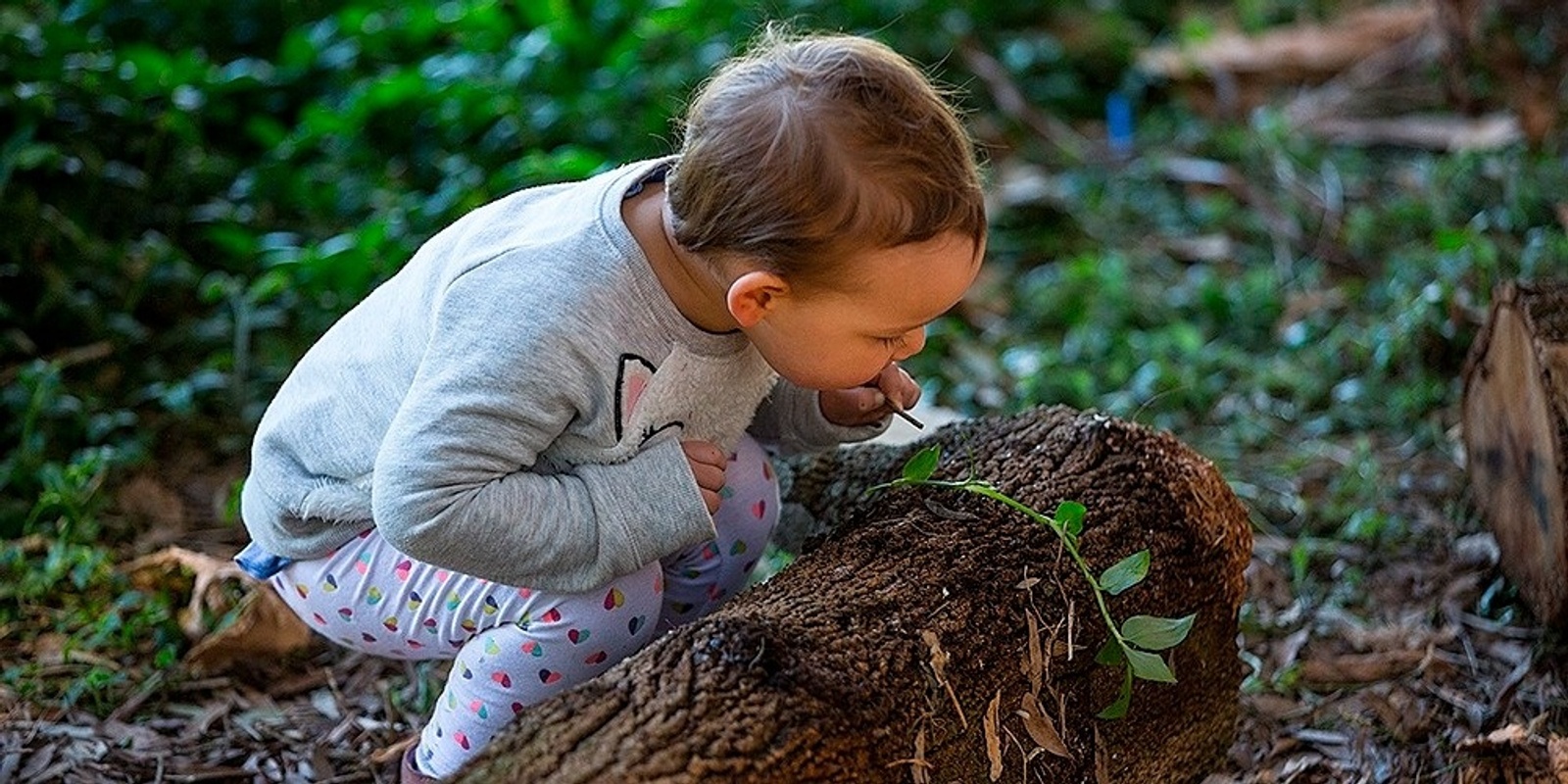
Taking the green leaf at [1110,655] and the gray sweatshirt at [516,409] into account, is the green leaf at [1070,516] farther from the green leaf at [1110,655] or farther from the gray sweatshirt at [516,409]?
the gray sweatshirt at [516,409]

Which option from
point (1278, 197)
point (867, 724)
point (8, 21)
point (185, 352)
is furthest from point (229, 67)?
point (867, 724)

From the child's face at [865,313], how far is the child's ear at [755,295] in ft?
0.03

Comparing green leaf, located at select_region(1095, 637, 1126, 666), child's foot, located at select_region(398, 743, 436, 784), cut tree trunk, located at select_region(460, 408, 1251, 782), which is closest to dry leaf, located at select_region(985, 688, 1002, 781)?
cut tree trunk, located at select_region(460, 408, 1251, 782)

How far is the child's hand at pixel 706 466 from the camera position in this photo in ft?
6.55

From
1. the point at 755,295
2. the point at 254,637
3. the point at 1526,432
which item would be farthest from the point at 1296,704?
the point at 254,637

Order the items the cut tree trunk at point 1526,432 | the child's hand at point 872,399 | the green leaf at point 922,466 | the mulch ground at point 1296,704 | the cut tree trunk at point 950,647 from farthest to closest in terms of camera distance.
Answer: the cut tree trunk at point 1526,432 < the mulch ground at point 1296,704 < the child's hand at point 872,399 < the green leaf at point 922,466 < the cut tree trunk at point 950,647

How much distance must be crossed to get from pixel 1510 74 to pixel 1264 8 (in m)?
1.09

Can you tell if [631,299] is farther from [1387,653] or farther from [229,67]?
[229,67]

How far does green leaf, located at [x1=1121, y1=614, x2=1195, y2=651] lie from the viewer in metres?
1.98

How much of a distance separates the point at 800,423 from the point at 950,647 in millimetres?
520

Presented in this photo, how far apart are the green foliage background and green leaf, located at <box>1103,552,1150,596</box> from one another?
0.90 meters

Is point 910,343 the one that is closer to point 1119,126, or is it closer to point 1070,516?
point 1070,516

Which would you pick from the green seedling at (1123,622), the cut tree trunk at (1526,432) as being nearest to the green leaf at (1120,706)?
the green seedling at (1123,622)

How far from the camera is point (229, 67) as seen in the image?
421 cm
